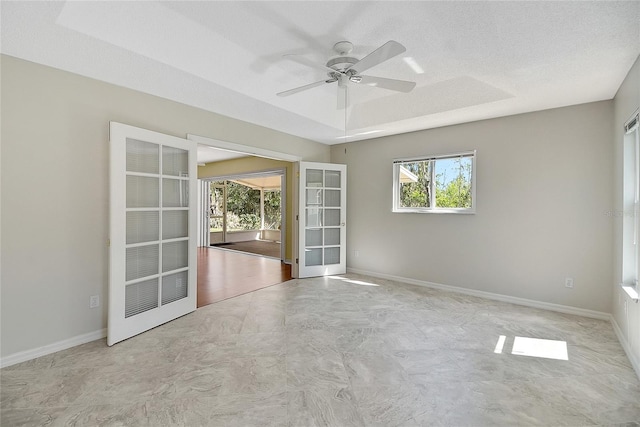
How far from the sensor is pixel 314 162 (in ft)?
18.1

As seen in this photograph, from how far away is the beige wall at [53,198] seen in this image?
2.43 meters

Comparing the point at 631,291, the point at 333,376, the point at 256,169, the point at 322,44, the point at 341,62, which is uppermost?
the point at 322,44

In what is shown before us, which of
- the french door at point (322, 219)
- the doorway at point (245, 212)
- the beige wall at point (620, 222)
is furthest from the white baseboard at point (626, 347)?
the doorway at point (245, 212)

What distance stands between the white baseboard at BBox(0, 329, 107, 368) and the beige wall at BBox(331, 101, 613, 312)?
13.6 feet

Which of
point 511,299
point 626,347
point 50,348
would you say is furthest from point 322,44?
point 511,299

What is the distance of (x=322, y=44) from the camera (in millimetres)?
2666

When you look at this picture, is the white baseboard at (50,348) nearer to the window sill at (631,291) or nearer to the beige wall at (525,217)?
the beige wall at (525,217)

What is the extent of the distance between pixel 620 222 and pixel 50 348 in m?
5.51

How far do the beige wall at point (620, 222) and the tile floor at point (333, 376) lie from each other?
0.51ft

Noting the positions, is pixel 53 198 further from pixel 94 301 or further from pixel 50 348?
pixel 50 348

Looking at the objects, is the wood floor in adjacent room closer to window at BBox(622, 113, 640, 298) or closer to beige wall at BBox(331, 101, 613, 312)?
beige wall at BBox(331, 101, 613, 312)

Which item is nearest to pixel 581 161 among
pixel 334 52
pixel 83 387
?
pixel 334 52

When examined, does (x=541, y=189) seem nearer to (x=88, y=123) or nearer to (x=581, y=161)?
(x=581, y=161)

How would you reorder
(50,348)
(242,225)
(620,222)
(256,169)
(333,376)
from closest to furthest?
(333,376) < (50,348) < (620,222) < (256,169) < (242,225)
